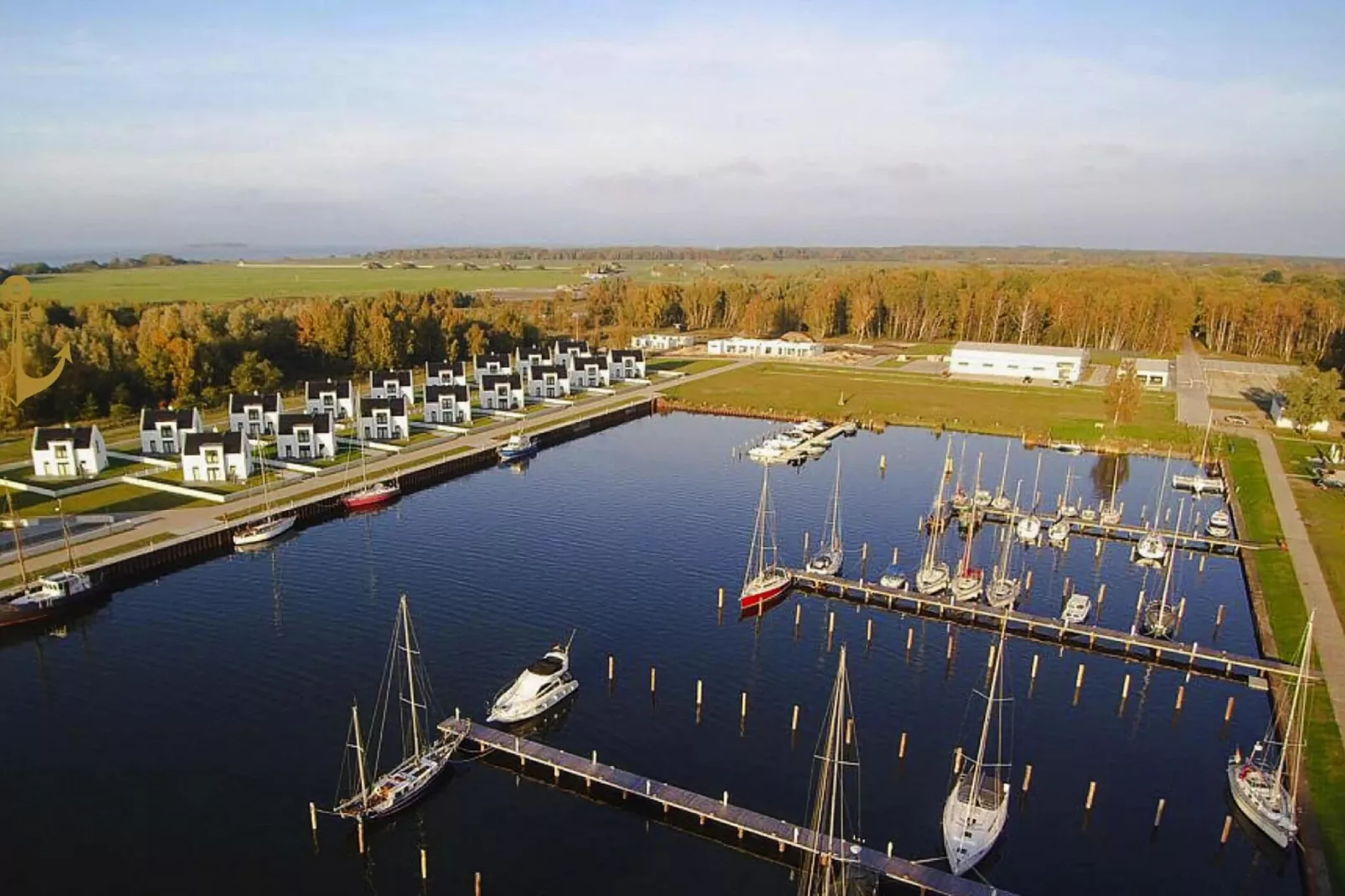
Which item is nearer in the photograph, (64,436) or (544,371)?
(64,436)

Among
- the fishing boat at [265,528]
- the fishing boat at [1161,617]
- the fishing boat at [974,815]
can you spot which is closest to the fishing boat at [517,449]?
the fishing boat at [265,528]

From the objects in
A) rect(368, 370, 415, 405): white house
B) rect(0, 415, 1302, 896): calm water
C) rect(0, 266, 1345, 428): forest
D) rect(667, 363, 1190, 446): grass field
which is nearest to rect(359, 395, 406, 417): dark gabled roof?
rect(368, 370, 415, 405): white house

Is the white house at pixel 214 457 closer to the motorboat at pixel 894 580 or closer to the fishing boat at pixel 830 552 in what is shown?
the fishing boat at pixel 830 552

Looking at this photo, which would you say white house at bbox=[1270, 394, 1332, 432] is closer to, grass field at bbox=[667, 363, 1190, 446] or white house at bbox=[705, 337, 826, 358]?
grass field at bbox=[667, 363, 1190, 446]

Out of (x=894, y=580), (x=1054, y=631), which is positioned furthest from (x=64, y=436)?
(x=1054, y=631)

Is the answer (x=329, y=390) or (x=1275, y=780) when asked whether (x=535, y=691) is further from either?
(x=329, y=390)

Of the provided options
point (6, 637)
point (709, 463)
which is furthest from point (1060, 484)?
point (6, 637)

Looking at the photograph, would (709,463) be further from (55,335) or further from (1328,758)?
(55,335)
